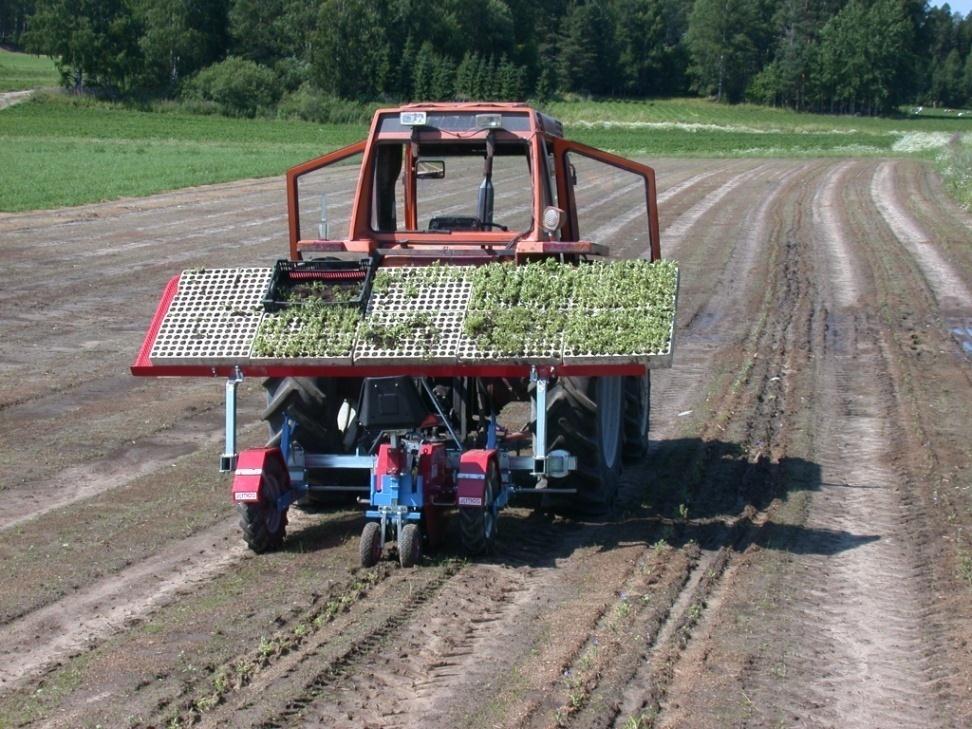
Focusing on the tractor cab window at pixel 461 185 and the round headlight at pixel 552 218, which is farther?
the tractor cab window at pixel 461 185

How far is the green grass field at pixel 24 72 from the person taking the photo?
307ft

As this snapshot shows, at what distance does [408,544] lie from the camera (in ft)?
24.5

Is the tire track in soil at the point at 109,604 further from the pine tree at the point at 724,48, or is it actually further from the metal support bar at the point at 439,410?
the pine tree at the point at 724,48

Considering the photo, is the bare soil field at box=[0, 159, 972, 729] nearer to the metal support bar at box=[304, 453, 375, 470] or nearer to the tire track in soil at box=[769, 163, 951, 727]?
the tire track in soil at box=[769, 163, 951, 727]

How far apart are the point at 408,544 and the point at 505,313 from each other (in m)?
1.38

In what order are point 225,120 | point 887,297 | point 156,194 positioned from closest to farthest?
point 887,297 < point 156,194 < point 225,120

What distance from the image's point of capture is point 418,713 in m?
5.52

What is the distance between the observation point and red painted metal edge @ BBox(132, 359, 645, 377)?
7.53 m

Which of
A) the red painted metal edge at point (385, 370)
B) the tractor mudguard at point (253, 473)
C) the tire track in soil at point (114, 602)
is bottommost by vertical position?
the tire track in soil at point (114, 602)

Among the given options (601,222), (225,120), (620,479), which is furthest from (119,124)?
(620,479)

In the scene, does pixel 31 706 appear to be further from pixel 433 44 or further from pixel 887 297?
pixel 433 44

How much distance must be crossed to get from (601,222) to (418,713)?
1005 inches

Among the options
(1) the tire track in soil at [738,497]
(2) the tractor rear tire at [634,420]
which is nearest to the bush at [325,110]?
(1) the tire track in soil at [738,497]

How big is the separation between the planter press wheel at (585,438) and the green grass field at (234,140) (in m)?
24.1
